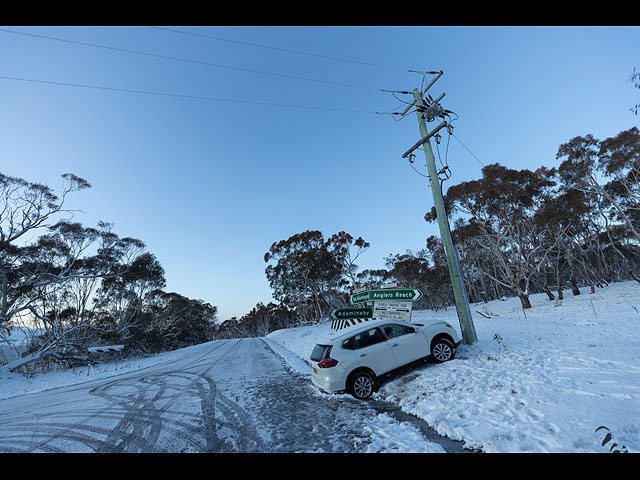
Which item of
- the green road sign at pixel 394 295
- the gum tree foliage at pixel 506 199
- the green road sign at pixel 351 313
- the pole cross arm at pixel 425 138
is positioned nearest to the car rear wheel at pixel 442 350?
the green road sign at pixel 394 295

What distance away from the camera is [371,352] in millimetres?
6379

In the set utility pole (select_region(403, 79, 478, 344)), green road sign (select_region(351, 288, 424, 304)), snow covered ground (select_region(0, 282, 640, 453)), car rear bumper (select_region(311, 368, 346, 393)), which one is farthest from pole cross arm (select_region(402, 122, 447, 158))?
car rear bumper (select_region(311, 368, 346, 393))

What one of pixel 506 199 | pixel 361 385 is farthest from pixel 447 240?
pixel 506 199

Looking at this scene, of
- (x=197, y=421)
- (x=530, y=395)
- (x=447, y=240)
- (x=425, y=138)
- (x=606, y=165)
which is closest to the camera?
(x=530, y=395)

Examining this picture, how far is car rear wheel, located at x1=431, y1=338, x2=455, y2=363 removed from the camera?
7028 mm

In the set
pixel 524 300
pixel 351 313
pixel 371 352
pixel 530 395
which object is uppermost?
pixel 351 313

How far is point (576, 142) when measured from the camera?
69.3 ft

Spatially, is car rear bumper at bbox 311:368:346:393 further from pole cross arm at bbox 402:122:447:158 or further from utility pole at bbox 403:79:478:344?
pole cross arm at bbox 402:122:447:158

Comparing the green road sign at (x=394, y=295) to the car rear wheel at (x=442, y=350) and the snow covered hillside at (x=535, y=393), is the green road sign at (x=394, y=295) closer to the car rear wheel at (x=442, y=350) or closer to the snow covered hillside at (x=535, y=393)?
the car rear wheel at (x=442, y=350)

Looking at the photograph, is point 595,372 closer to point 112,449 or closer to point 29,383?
point 112,449

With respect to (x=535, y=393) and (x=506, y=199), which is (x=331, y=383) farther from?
(x=506, y=199)

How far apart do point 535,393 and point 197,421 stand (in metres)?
6.48
